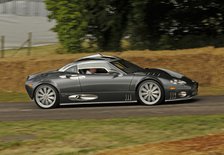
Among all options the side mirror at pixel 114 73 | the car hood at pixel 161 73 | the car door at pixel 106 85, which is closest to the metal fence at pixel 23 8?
the car door at pixel 106 85

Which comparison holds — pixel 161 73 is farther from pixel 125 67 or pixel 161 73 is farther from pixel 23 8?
pixel 23 8

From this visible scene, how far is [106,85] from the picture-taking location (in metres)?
13.7

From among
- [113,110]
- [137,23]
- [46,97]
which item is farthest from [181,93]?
[137,23]

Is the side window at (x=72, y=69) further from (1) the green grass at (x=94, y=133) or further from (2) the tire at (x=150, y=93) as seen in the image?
(1) the green grass at (x=94, y=133)

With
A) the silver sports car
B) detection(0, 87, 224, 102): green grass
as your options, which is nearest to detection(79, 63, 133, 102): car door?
the silver sports car

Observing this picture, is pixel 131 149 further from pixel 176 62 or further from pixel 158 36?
pixel 158 36

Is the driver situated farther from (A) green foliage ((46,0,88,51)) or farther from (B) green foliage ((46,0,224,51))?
(A) green foliage ((46,0,88,51))

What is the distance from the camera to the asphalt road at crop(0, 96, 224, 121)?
38.4ft

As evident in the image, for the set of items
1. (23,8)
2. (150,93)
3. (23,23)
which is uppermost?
(23,8)

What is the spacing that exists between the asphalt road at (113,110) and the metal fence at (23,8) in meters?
19.2

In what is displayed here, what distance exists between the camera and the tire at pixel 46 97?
14039 mm

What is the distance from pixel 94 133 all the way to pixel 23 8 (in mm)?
25054

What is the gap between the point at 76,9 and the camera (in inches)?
882

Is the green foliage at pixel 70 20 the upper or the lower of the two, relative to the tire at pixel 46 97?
upper
